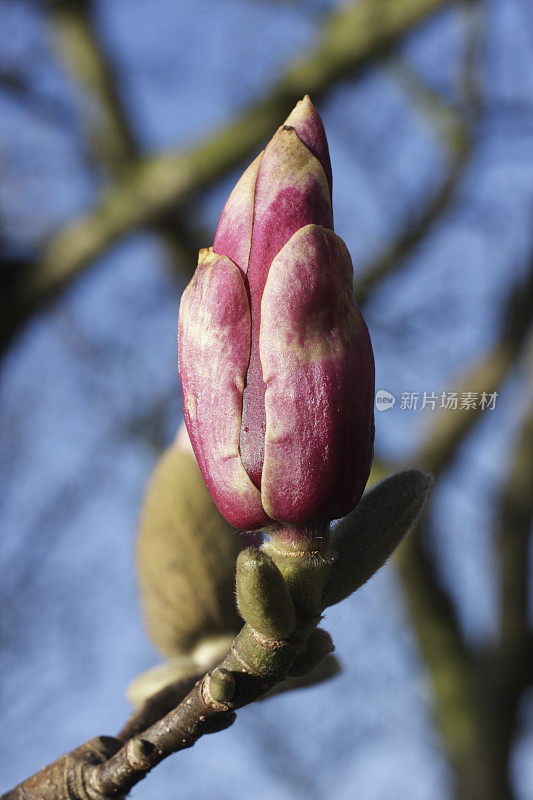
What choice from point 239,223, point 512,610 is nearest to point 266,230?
point 239,223

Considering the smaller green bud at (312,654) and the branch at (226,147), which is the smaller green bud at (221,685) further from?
the branch at (226,147)

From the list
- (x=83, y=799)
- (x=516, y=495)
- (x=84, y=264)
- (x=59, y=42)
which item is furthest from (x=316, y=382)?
(x=59, y=42)

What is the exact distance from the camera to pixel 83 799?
393mm

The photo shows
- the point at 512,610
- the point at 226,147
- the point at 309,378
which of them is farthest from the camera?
the point at 512,610

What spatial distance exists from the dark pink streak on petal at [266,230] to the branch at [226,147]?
3.83 feet

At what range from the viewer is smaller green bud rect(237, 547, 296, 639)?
321 millimetres

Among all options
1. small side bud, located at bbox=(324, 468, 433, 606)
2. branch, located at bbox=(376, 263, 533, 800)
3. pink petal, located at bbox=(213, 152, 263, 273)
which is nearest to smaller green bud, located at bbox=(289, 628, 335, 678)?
small side bud, located at bbox=(324, 468, 433, 606)

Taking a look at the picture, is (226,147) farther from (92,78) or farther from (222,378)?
(222,378)

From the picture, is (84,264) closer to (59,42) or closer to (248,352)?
(59,42)

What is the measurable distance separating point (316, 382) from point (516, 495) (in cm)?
192

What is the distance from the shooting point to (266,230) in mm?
334

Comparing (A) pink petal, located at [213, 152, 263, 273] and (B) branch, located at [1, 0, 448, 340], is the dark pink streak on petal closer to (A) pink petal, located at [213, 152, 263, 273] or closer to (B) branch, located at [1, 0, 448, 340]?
(A) pink petal, located at [213, 152, 263, 273]

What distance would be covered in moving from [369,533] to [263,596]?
0.21ft

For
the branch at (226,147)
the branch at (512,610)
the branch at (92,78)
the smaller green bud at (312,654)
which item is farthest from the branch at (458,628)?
the smaller green bud at (312,654)
